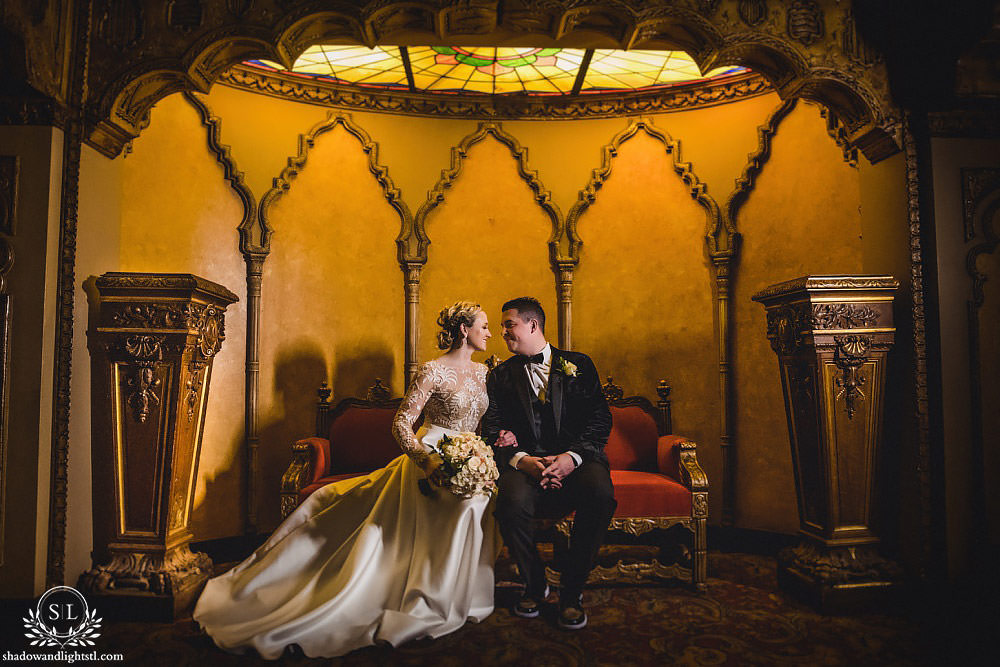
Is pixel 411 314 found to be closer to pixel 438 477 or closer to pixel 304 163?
pixel 304 163

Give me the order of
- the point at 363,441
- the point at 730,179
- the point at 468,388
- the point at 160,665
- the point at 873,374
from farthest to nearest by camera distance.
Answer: the point at 730,179 → the point at 363,441 → the point at 468,388 → the point at 873,374 → the point at 160,665

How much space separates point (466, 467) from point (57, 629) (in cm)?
217

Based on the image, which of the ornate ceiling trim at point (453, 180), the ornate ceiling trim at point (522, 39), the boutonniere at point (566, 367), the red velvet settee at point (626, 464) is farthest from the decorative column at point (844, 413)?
the ornate ceiling trim at point (453, 180)

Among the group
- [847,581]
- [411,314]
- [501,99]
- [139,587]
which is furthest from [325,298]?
[847,581]

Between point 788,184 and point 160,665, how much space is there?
5.09 m

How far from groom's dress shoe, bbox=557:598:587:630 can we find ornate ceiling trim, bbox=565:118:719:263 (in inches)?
119

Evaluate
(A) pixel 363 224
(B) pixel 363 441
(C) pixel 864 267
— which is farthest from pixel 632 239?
(B) pixel 363 441

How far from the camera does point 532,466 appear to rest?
367 centimetres

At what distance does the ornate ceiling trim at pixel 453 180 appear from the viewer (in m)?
5.55

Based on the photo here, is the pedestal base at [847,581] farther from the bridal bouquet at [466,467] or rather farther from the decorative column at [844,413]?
the bridal bouquet at [466,467]

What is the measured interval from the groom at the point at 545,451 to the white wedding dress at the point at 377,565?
0.17 m

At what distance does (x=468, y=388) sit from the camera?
3922 mm

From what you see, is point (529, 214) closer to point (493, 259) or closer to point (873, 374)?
point (493, 259)

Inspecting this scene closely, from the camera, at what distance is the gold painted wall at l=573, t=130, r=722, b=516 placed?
5441 millimetres
